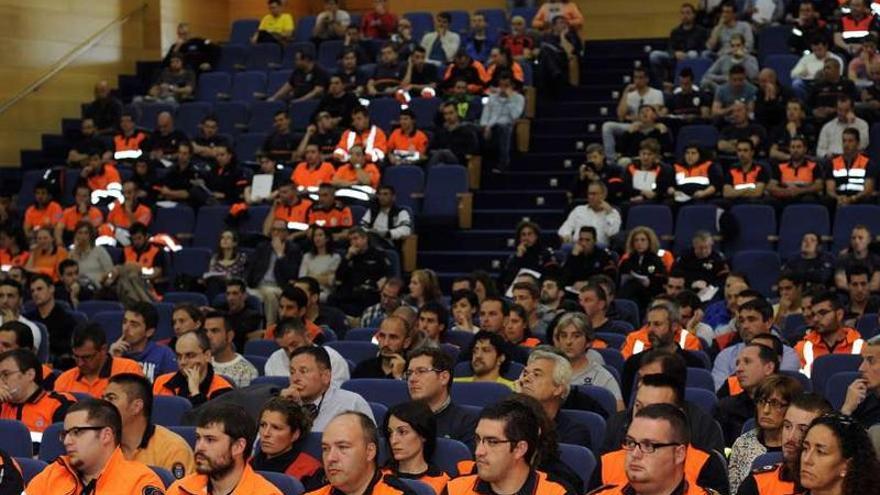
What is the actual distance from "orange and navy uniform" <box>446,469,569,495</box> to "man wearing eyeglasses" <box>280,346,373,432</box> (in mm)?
1646

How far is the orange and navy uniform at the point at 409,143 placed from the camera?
14.1 m

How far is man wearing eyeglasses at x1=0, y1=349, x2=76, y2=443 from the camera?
7250 mm

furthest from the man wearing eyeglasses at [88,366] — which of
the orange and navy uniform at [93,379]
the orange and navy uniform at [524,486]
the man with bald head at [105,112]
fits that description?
the man with bald head at [105,112]

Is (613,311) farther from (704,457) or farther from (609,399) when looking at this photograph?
(704,457)

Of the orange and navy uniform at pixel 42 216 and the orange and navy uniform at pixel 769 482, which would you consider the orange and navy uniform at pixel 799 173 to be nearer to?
the orange and navy uniform at pixel 42 216

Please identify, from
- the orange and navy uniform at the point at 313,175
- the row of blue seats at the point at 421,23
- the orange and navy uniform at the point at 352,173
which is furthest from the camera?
the row of blue seats at the point at 421,23

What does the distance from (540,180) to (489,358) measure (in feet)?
22.1

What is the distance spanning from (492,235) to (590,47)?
11.8ft

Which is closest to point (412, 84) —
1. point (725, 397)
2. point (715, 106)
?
point (715, 106)

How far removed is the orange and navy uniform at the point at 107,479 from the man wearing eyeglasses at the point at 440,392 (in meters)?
1.43

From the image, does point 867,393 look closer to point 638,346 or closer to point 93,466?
point 638,346

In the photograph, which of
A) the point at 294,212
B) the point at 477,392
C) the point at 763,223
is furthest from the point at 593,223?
the point at 477,392

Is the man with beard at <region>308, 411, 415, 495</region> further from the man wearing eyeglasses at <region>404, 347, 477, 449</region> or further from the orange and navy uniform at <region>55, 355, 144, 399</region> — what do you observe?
the orange and navy uniform at <region>55, 355, 144, 399</region>

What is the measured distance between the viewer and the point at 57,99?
1645 centimetres
